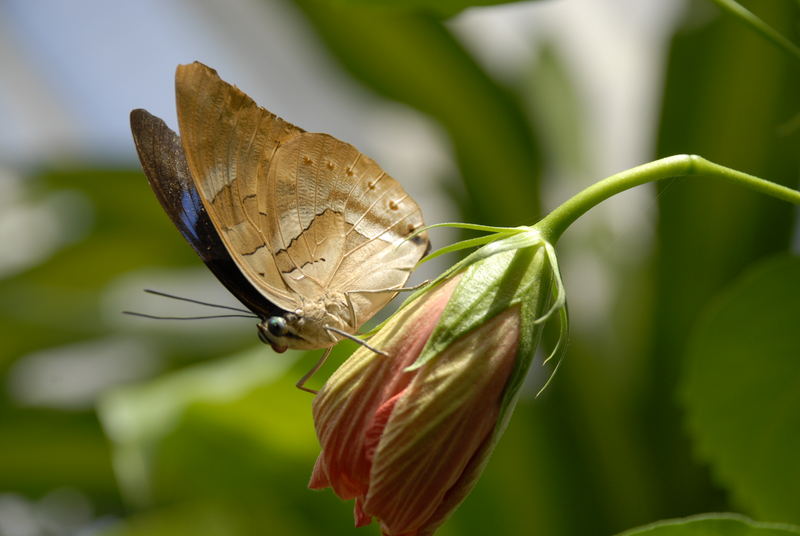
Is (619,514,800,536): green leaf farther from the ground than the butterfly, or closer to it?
closer to it

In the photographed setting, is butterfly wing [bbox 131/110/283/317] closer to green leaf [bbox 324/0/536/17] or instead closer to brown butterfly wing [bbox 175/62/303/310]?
brown butterfly wing [bbox 175/62/303/310]

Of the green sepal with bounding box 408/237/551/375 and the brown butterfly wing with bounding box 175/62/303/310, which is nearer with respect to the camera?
the green sepal with bounding box 408/237/551/375

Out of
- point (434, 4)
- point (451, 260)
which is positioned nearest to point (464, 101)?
point (451, 260)

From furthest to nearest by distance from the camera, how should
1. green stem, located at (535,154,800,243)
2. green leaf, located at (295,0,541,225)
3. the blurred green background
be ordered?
green leaf, located at (295,0,541,225) < the blurred green background < green stem, located at (535,154,800,243)

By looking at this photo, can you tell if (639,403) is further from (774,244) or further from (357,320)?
(357,320)

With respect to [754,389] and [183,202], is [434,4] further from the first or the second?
[754,389]

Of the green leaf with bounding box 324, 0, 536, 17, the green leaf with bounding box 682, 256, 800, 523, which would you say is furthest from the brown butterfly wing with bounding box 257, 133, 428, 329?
the green leaf with bounding box 682, 256, 800, 523

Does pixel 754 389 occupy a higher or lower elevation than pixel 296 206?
lower
